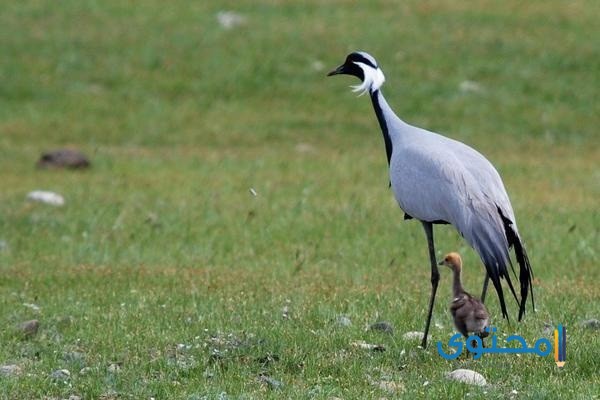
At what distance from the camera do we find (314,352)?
8.98m

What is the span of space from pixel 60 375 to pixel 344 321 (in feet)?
8.93

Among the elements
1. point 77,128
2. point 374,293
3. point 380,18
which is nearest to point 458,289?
point 374,293

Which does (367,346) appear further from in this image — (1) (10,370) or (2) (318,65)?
(2) (318,65)

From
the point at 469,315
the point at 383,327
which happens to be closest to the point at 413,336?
the point at 383,327

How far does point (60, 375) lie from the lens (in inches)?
325

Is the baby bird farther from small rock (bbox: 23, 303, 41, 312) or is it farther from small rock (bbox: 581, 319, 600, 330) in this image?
small rock (bbox: 23, 303, 41, 312)

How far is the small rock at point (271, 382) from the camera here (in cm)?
806

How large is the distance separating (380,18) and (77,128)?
8.82 metres

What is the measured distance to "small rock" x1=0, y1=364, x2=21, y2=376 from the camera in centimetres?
837

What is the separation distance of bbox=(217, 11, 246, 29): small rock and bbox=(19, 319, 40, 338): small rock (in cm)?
1937

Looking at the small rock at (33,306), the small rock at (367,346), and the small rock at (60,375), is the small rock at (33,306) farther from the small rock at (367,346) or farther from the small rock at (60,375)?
the small rock at (367,346)

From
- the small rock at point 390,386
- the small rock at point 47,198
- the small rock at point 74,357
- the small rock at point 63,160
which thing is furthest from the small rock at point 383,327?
the small rock at point 63,160

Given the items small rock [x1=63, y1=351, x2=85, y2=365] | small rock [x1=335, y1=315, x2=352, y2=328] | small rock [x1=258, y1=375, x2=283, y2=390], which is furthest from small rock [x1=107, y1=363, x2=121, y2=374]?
small rock [x1=335, y1=315, x2=352, y2=328]

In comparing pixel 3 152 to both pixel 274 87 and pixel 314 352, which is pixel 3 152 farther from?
pixel 314 352
